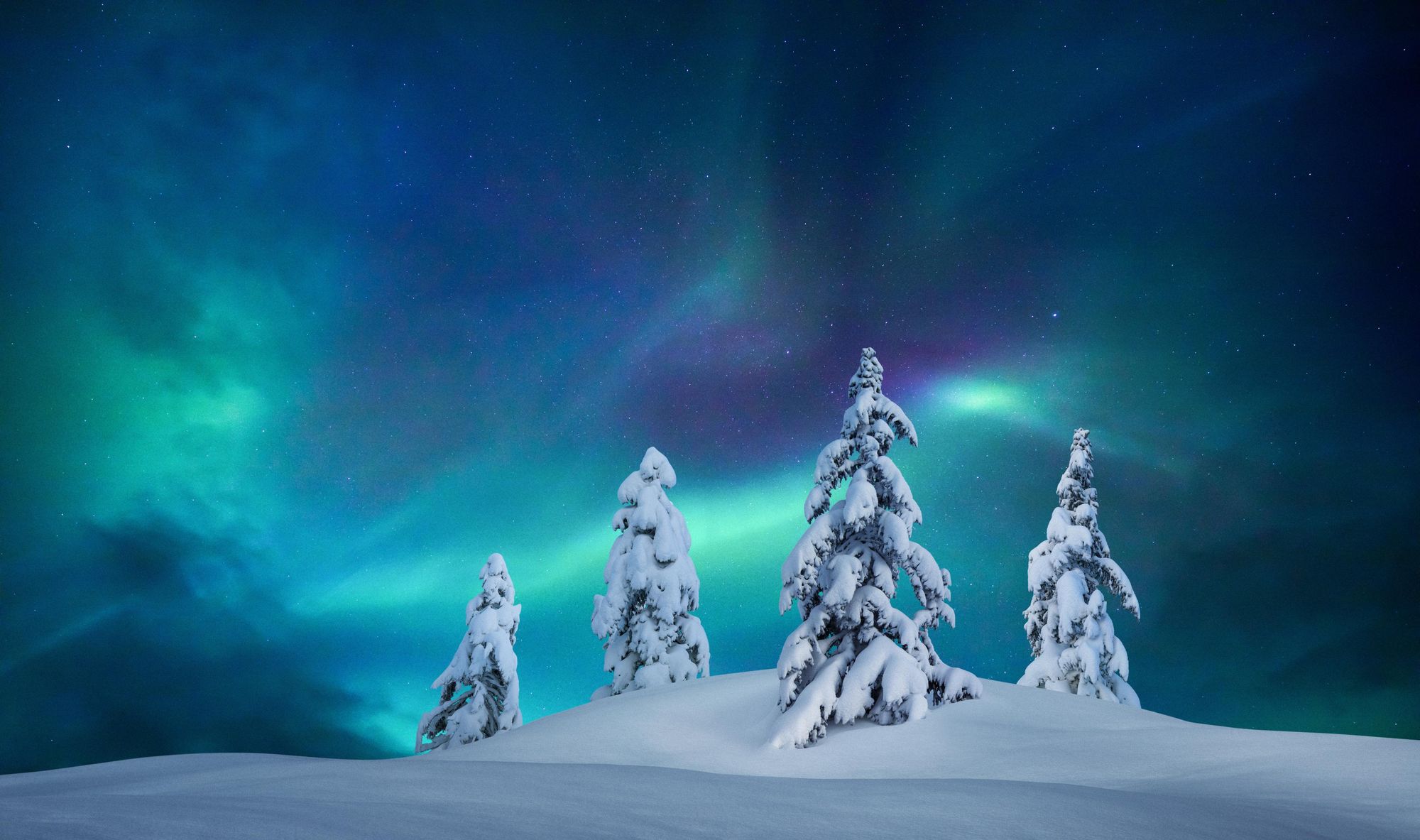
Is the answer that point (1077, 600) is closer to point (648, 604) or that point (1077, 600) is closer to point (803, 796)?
point (648, 604)

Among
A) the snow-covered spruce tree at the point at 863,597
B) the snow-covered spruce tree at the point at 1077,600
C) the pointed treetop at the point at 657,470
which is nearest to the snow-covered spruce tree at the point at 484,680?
the pointed treetop at the point at 657,470

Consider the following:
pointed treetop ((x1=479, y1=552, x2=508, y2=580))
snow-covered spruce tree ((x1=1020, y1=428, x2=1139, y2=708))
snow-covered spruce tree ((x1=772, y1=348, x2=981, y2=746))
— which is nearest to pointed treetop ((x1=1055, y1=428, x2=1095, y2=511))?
snow-covered spruce tree ((x1=1020, y1=428, x2=1139, y2=708))

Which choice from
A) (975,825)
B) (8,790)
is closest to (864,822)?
(975,825)

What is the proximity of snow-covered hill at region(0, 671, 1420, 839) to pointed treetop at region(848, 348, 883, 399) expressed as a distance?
8.02 metres

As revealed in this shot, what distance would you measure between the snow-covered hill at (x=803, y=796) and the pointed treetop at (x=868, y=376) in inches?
316

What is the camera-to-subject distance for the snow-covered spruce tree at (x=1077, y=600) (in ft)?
82.9

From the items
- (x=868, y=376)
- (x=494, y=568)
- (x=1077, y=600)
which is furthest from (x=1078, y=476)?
(x=494, y=568)

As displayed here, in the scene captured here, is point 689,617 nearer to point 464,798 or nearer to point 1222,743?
point 1222,743

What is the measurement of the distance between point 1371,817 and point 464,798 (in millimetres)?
6896

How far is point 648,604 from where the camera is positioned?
27000 mm

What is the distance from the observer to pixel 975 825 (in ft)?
14.3

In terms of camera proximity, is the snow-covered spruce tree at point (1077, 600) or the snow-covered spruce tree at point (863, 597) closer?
the snow-covered spruce tree at point (863, 597)

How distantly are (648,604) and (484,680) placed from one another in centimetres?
671

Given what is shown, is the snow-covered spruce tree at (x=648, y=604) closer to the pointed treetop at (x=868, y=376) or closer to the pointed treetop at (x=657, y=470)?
the pointed treetop at (x=657, y=470)
